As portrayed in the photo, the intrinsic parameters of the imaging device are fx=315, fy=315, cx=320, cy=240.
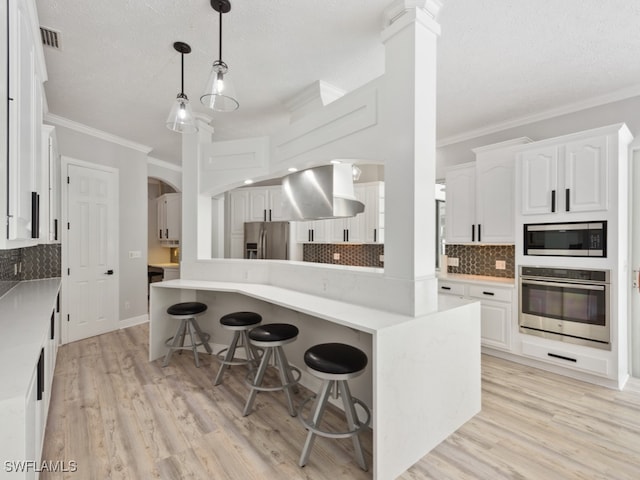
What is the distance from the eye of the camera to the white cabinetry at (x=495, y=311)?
353 cm

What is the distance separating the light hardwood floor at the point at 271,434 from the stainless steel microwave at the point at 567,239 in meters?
1.25

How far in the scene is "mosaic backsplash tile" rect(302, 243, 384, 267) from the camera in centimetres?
505

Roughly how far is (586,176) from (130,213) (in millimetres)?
5669

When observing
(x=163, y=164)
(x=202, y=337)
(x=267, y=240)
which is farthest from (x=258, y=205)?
(x=202, y=337)

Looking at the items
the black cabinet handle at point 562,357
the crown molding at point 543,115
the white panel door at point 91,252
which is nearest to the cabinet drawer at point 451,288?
the black cabinet handle at point 562,357

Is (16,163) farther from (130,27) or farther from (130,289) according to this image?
(130,289)

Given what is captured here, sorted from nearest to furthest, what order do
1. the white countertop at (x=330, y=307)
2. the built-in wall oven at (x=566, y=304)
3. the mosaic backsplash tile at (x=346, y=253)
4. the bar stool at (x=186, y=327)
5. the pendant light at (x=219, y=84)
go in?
the white countertop at (x=330, y=307) < the pendant light at (x=219, y=84) < the built-in wall oven at (x=566, y=304) < the bar stool at (x=186, y=327) < the mosaic backsplash tile at (x=346, y=253)

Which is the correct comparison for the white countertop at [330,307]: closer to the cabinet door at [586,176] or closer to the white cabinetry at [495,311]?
the white cabinetry at [495,311]

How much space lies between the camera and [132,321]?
4797 mm

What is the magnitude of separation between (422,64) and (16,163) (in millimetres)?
2248

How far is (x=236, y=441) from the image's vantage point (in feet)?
6.86

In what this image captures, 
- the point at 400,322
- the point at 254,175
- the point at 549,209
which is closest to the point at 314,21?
the point at 254,175

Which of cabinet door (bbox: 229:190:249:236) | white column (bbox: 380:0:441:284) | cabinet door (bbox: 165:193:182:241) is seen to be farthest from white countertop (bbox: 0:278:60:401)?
cabinet door (bbox: 165:193:182:241)

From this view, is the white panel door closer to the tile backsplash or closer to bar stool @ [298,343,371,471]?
the tile backsplash
